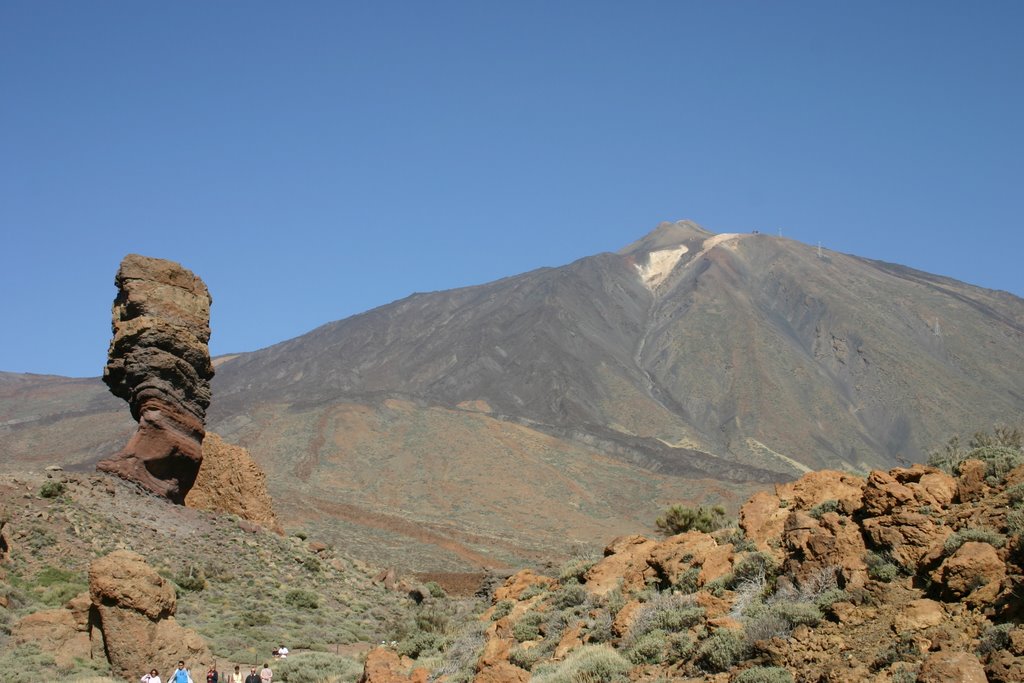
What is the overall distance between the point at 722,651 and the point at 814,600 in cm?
109

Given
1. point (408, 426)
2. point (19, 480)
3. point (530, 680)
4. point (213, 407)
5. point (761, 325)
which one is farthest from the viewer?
point (761, 325)

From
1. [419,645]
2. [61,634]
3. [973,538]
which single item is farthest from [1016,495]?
[61,634]

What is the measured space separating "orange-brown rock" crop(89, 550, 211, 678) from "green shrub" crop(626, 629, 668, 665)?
8654mm

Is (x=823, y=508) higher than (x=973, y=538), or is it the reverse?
(x=823, y=508)

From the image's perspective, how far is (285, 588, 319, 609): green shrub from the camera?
23.9m

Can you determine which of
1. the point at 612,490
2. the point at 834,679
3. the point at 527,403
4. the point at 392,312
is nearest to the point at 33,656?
the point at 834,679

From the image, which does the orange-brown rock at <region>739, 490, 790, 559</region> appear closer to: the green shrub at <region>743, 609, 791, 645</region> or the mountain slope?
the green shrub at <region>743, 609, 791, 645</region>

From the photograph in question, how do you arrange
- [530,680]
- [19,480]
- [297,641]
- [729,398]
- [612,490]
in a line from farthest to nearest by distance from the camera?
[729,398], [612,490], [19,480], [297,641], [530,680]

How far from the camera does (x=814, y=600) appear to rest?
9516mm

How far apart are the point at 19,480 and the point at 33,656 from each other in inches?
369

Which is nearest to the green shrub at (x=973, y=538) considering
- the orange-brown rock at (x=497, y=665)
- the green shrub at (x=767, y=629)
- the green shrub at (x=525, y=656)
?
the green shrub at (x=767, y=629)

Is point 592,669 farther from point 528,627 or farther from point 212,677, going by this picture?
point 212,677

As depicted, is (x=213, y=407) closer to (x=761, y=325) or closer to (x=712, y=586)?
(x=761, y=325)

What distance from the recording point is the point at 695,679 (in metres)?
9.04
